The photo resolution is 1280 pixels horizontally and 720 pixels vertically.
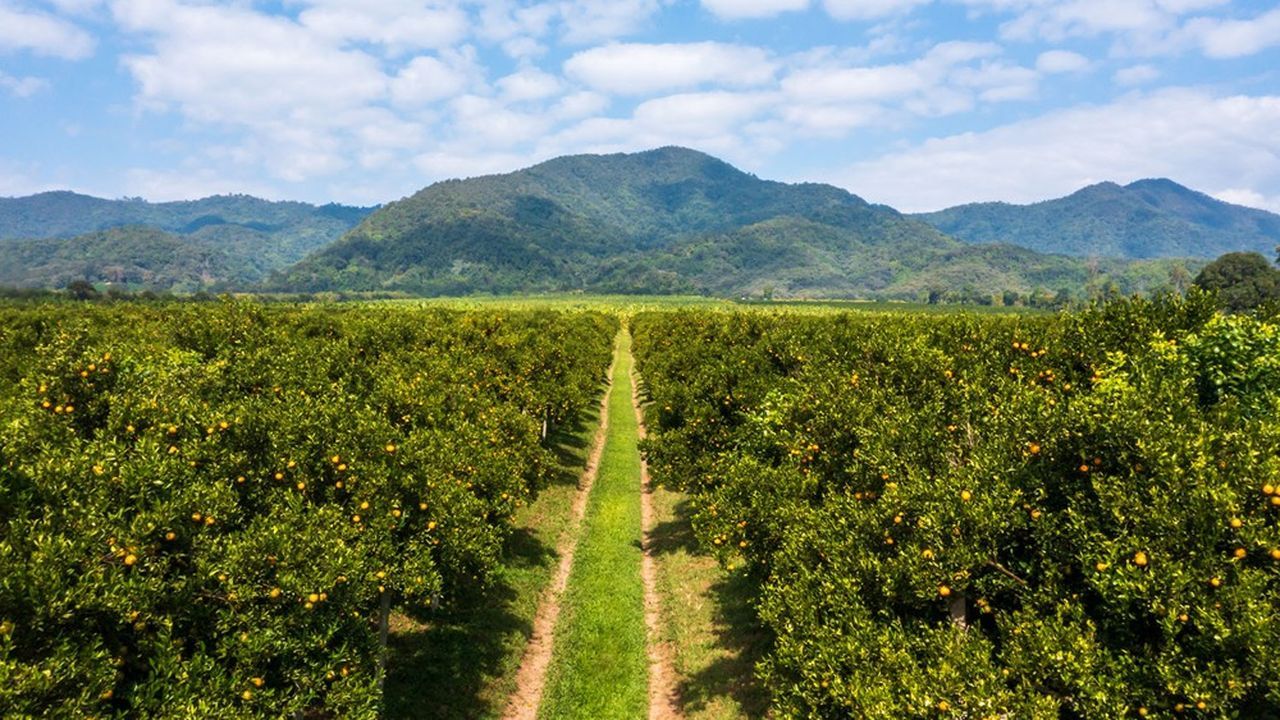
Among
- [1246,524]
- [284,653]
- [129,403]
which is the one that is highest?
[129,403]

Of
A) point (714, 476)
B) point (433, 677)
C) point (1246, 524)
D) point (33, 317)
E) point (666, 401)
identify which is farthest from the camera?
point (33, 317)

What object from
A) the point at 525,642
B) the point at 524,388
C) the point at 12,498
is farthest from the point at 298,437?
the point at 524,388

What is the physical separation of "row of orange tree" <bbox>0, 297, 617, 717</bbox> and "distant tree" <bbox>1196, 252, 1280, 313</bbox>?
196614 millimetres

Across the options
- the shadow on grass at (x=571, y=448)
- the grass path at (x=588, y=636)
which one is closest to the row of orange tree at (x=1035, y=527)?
the grass path at (x=588, y=636)

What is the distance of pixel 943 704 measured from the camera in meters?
10.3

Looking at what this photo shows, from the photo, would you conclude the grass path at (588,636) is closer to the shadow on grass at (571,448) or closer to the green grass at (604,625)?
the green grass at (604,625)

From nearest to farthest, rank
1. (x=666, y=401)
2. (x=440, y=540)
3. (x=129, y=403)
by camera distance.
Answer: (x=129, y=403) → (x=440, y=540) → (x=666, y=401)

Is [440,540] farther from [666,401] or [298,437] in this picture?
[666,401]

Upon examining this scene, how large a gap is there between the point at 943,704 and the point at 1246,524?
590cm

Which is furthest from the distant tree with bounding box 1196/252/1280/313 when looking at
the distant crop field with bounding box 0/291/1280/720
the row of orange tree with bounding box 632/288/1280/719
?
the distant crop field with bounding box 0/291/1280/720

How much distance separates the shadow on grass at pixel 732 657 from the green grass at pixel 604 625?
2.08m

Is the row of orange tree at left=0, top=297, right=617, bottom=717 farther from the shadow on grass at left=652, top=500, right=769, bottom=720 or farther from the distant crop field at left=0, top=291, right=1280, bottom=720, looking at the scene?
the shadow on grass at left=652, top=500, right=769, bottom=720

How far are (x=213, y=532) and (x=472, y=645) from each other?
13.9m

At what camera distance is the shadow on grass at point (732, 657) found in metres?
21.5
